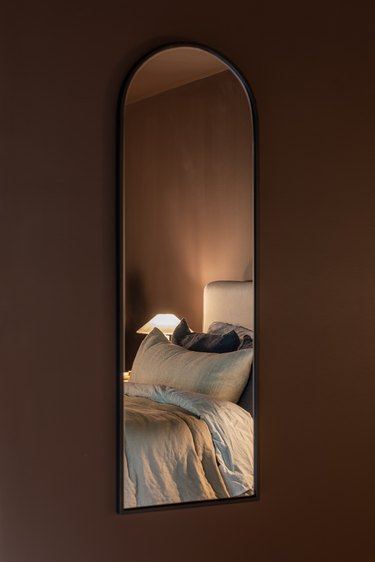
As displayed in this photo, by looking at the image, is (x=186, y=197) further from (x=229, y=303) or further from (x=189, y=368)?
(x=189, y=368)

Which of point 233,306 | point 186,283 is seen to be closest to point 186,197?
point 186,283

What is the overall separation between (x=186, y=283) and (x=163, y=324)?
0.49 feet

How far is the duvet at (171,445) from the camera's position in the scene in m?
2.62

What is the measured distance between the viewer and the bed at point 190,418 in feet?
8.59

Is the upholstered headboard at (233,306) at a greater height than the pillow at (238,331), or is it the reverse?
the upholstered headboard at (233,306)

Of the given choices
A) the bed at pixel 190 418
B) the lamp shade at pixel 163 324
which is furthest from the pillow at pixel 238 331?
the lamp shade at pixel 163 324

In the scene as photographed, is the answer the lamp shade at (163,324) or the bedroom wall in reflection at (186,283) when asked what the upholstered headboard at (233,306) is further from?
the lamp shade at (163,324)

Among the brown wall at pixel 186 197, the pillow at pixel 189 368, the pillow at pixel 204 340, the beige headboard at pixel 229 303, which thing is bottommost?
the pillow at pixel 189 368
